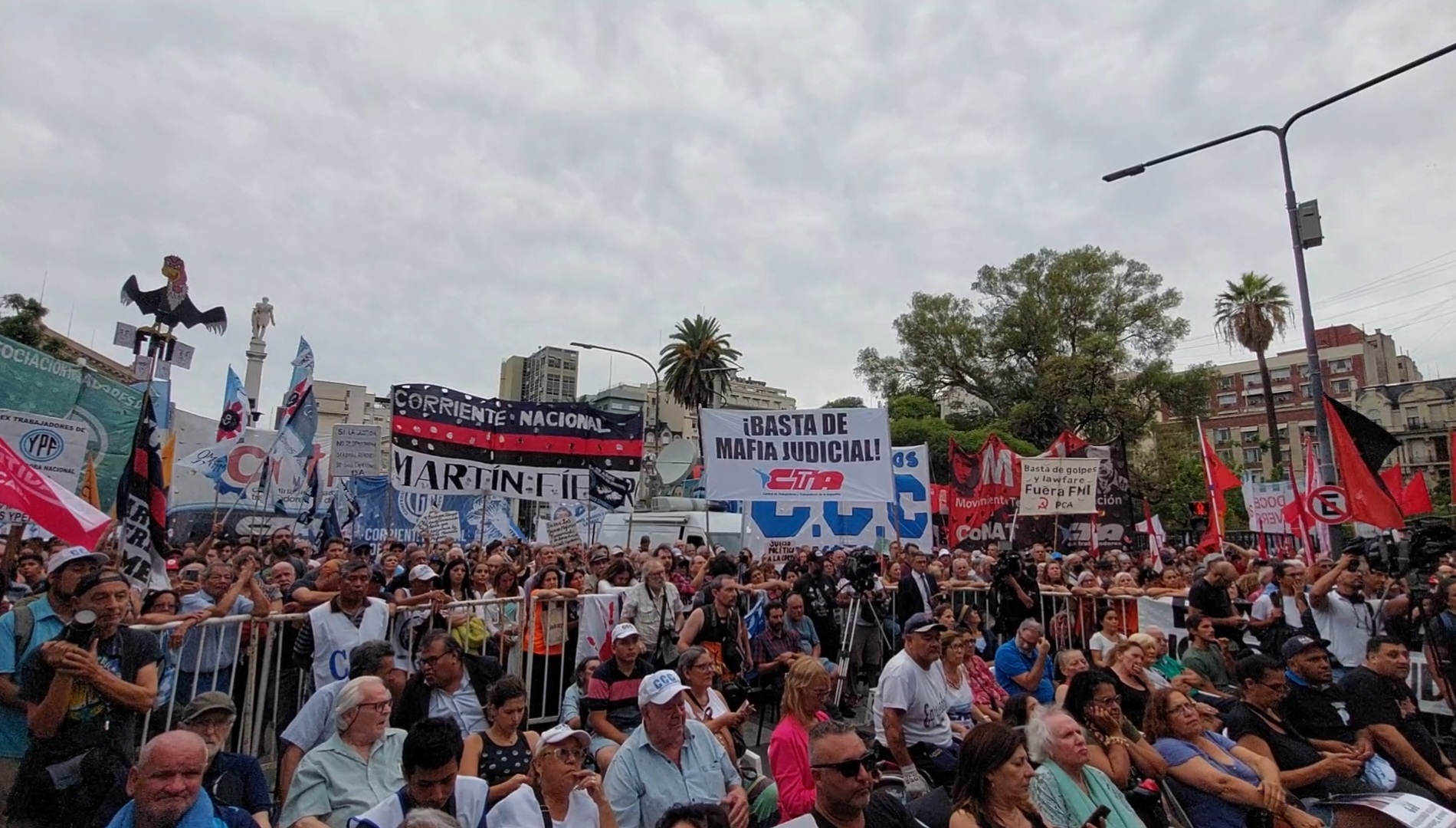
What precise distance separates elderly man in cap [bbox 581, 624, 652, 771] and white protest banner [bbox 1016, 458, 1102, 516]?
36.8 ft

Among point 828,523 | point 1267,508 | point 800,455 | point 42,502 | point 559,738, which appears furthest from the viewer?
point 1267,508

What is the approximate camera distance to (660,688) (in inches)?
157

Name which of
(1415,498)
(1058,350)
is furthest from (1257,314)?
(1415,498)

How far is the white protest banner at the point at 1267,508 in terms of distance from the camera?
60.8 feet

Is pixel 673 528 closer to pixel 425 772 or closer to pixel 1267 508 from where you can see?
pixel 425 772

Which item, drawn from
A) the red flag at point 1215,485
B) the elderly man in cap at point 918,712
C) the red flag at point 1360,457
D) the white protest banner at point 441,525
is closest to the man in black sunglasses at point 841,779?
the elderly man in cap at point 918,712

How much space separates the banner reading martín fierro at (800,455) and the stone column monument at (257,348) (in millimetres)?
43059

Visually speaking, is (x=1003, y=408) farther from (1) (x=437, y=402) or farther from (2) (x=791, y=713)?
(2) (x=791, y=713)

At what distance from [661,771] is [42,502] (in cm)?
493

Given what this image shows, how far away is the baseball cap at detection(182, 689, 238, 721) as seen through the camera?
3.47 metres

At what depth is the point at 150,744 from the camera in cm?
290

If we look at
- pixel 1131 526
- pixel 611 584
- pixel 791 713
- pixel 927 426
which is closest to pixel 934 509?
pixel 1131 526

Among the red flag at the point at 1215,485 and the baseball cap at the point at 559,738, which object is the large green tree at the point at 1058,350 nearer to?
the red flag at the point at 1215,485

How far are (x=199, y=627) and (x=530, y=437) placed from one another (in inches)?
265
